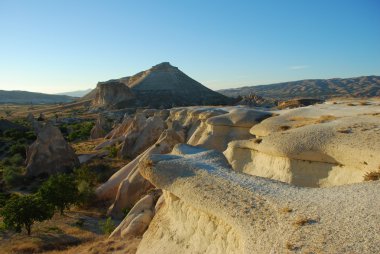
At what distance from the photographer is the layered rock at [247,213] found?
623cm

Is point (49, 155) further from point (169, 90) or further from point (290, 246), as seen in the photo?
point (169, 90)

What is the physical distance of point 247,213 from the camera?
7473 millimetres

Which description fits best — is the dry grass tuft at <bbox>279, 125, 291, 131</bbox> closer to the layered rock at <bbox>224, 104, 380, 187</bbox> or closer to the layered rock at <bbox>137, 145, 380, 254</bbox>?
the layered rock at <bbox>224, 104, 380, 187</bbox>

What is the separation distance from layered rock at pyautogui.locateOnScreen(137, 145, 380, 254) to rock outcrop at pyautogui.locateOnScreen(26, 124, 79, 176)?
16521 mm

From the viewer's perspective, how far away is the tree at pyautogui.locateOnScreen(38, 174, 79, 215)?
59.9ft

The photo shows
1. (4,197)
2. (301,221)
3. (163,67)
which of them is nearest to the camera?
(301,221)

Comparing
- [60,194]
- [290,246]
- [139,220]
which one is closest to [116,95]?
[60,194]

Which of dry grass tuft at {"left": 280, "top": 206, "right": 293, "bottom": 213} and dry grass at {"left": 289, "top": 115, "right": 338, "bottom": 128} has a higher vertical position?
dry grass at {"left": 289, "top": 115, "right": 338, "bottom": 128}

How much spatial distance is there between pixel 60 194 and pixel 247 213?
1297 cm

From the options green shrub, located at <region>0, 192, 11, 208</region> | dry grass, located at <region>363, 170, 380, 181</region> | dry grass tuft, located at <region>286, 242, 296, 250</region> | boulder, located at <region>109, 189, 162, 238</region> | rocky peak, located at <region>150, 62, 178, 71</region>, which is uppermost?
rocky peak, located at <region>150, 62, 178, 71</region>

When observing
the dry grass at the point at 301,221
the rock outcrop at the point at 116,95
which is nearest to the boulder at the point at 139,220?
the dry grass at the point at 301,221

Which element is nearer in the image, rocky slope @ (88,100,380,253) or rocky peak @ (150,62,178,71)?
rocky slope @ (88,100,380,253)

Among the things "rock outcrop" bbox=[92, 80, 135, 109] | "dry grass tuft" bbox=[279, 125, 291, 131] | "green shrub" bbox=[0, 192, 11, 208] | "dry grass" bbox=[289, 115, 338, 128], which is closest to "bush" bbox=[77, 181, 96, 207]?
"green shrub" bbox=[0, 192, 11, 208]

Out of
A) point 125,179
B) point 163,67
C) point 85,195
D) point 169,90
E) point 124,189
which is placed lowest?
point 85,195
